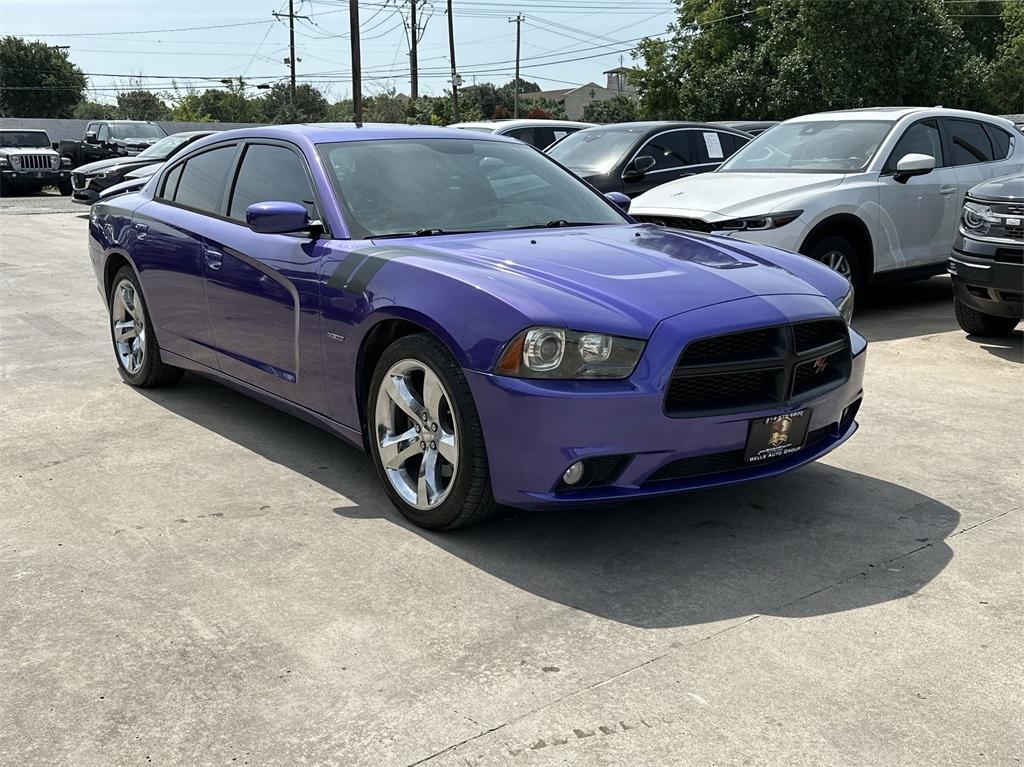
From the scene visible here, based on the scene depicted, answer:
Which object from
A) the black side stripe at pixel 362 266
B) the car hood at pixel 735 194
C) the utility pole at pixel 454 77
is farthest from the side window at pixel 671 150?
the utility pole at pixel 454 77

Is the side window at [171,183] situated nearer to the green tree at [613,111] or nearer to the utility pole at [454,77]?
the utility pole at [454,77]

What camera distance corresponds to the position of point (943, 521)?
4.19 meters

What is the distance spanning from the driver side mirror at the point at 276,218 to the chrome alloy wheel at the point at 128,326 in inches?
77.1

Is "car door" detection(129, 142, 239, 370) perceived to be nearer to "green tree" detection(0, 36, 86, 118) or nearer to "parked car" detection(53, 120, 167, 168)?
"parked car" detection(53, 120, 167, 168)

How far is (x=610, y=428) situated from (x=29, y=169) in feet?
89.5

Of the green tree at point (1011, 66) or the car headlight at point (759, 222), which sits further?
the green tree at point (1011, 66)

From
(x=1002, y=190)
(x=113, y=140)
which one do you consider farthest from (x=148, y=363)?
(x=113, y=140)

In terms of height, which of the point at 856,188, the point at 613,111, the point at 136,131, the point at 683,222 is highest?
the point at 613,111

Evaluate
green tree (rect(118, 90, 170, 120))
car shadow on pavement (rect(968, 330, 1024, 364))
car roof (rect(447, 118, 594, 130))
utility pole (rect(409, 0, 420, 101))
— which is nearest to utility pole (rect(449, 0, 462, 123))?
utility pole (rect(409, 0, 420, 101))

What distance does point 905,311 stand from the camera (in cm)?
909

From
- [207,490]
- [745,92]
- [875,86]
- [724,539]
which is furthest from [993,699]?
[745,92]

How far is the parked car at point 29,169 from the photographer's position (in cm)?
2694

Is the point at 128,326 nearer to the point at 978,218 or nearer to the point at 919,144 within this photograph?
the point at 978,218

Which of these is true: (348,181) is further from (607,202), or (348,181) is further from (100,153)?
(100,153)
